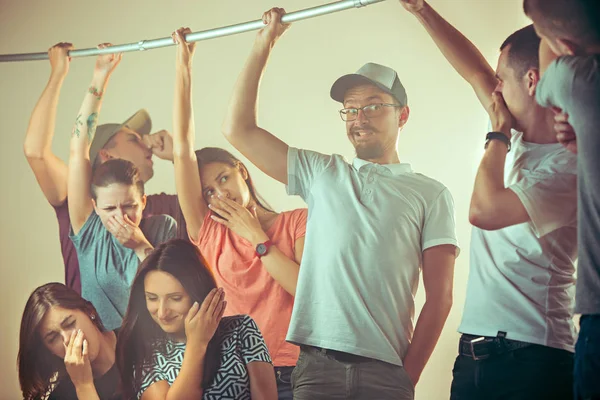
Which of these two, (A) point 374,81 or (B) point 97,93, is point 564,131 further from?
(B) point 97,93

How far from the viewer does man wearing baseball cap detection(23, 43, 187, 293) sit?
293 centimetres

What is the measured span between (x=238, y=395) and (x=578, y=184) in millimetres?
1397

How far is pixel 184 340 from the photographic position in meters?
2.70

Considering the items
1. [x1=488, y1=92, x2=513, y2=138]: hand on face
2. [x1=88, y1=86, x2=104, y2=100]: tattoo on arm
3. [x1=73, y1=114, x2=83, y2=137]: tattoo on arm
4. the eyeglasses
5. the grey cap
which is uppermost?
[x1=88, y1=86, x2=104, y2=100]: tattoo on arm

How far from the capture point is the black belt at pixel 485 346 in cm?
201

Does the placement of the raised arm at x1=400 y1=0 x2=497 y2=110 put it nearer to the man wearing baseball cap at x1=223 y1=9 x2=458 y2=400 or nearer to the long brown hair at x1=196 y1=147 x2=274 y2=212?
the man wearing baseball cap at x1=223 y1=9 x2=458 y2=400

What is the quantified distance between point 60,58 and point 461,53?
184cm

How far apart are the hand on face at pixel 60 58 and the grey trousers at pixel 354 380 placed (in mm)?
1802

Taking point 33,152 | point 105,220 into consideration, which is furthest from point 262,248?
point 33,152

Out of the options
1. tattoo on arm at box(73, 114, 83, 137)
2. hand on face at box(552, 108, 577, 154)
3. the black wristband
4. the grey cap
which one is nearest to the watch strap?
the black wristband

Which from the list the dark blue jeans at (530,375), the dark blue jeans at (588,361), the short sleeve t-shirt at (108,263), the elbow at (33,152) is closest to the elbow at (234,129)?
the short sleeve t-shirt at (108,263)

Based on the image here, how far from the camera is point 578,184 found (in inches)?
78.0

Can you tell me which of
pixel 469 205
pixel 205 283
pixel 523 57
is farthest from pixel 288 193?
pixel 523 57

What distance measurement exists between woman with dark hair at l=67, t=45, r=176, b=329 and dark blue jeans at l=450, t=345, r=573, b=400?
1415 mm
